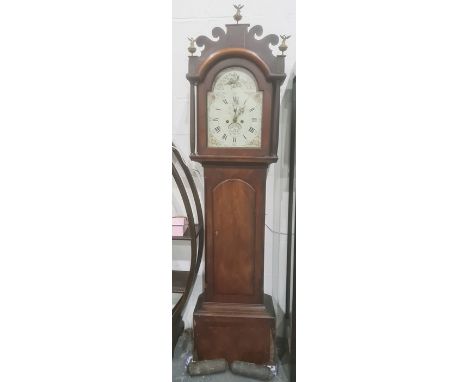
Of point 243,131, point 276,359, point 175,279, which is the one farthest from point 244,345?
point 243,131

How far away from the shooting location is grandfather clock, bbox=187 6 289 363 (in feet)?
3.57

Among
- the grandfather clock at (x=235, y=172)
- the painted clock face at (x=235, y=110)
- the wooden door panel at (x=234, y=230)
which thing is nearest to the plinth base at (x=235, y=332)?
the grandfather clock at (x=235, y=172)

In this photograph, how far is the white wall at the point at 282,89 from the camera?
4.05 feet

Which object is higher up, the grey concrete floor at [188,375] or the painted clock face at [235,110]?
the painted clock face at [235,110]

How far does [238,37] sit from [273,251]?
2.88 feet

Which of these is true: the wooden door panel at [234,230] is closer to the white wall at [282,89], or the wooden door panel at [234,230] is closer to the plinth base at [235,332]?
the plinth base at [235,332]

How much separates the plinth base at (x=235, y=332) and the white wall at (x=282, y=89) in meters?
0.21

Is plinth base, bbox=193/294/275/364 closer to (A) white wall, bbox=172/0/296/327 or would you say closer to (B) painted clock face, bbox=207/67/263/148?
(A) white wall, bbox=172/0/296/327

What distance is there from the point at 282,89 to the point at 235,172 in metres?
0.43

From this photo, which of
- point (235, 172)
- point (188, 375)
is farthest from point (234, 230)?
point (188, 375)

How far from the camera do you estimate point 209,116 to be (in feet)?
3.69

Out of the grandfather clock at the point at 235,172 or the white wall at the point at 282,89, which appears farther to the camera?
the white wall at the point at 282,89

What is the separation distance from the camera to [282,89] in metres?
1.31

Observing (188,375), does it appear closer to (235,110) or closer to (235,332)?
Answer: (235,332)
